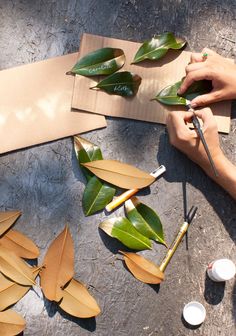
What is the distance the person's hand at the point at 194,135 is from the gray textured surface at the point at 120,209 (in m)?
0.06

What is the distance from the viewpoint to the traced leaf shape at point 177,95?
134 centimetres

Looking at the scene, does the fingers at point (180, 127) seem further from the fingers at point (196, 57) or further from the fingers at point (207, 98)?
the fingers at point (196, 57)

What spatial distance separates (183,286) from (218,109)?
0.50m

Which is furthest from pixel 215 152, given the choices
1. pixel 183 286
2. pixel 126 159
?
pixel 183 286

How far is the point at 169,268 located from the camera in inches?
52.4

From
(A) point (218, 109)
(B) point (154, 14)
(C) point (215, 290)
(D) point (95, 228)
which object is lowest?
(C) point (215, 290)

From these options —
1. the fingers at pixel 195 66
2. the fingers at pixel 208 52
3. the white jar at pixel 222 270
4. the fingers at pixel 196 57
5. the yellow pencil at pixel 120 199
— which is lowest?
the white jar at pixel 222 270

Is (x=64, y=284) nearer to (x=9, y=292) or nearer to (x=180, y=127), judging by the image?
(x=9, y=292)

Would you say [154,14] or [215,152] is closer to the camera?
[215,152]

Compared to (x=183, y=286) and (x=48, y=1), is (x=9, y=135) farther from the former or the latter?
(x=183, y=286)

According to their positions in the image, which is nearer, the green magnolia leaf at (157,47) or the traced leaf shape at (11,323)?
the traced leaf shape at (11,323)

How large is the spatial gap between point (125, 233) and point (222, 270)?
273mm

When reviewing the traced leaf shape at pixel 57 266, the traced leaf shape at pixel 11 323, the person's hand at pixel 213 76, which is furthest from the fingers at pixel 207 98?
the traced leaf shape at pixel 11 323

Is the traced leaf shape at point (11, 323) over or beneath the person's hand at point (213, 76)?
beneath
